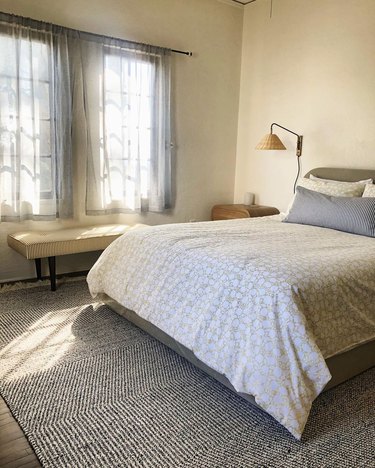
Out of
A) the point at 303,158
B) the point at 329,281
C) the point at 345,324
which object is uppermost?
the point at 303,158

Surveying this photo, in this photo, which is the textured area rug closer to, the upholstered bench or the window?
the upholstered bench

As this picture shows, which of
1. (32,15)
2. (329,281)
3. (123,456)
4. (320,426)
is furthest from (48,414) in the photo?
(32,15)

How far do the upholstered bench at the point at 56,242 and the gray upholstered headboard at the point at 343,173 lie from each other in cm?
196

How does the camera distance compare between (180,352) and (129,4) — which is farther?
(129,4)

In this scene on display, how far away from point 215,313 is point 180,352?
506 mm

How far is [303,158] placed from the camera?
4.17 metres

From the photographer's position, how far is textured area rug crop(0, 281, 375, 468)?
1.60 m

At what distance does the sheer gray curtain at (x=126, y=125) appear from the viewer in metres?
3.80

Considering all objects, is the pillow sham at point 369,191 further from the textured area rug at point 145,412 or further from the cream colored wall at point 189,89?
the cream colored wall at point 189,89

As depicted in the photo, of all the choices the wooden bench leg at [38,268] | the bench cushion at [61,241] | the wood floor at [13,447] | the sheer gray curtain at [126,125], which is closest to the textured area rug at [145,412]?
the wood floor at [13,447]

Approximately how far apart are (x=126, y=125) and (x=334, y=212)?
2171 millimetres

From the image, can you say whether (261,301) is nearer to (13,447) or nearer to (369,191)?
(13,447)

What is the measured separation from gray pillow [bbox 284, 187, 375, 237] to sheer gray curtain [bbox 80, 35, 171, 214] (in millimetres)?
1563

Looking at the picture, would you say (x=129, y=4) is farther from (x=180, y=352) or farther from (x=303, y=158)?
(x=180, y=352)
